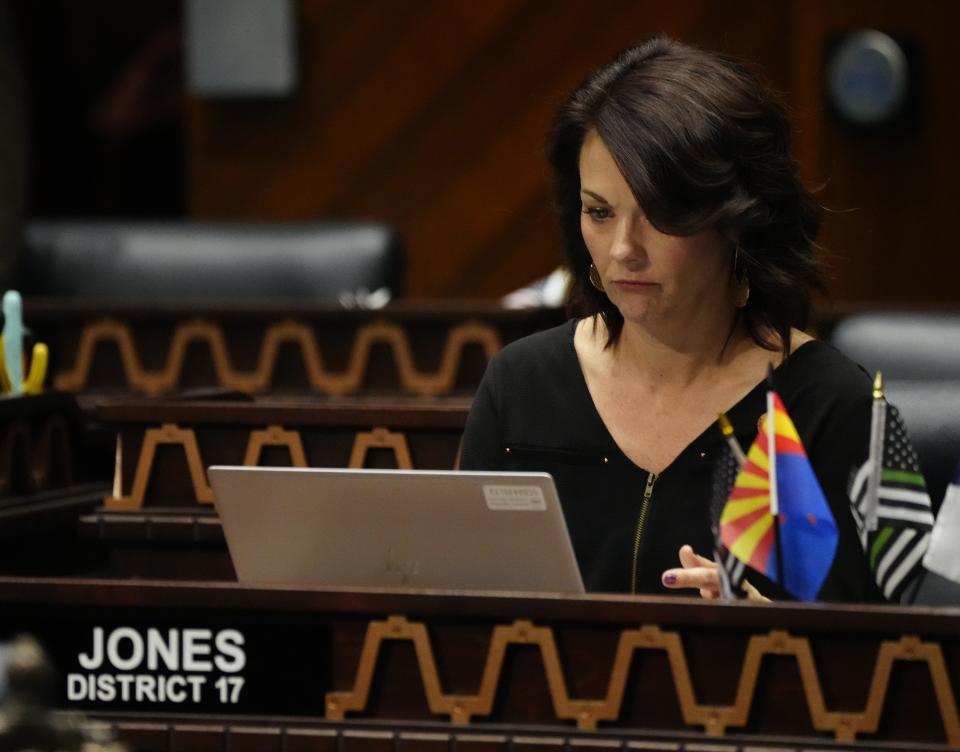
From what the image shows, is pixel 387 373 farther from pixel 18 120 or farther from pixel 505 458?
pixel 505 458

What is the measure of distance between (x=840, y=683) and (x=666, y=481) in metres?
0.72

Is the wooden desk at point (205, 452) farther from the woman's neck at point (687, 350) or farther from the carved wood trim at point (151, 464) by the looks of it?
the woman's neck at point (687, 350)

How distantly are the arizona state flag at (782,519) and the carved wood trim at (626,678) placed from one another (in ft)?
0.46

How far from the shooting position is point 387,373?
3.53 metres

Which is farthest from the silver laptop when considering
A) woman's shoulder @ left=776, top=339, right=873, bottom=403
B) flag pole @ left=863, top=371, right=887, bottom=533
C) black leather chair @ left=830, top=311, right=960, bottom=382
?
black leather chair @ left=830, top=311, right=960, bottom=382

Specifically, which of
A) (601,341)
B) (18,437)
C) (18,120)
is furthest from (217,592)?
(18,120)

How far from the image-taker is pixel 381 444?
2.48 meters

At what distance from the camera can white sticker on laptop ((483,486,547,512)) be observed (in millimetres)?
1484

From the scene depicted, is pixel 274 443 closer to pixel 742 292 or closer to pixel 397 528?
pixel 742 292

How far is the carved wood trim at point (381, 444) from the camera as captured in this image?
247cm

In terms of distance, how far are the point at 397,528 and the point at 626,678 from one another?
0.85ft

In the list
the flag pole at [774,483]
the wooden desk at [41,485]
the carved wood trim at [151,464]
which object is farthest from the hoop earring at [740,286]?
the wooden desk at [41,485]

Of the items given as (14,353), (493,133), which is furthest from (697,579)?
(493,133)

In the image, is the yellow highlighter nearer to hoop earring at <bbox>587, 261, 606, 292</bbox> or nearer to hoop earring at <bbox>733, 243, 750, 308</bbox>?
hoop earring at <bbox>587, 261, 606, 292</bbox>
